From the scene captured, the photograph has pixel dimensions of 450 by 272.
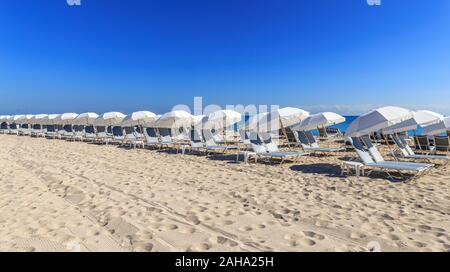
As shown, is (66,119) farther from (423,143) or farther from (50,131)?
(423,143)

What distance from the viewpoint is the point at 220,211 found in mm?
4297

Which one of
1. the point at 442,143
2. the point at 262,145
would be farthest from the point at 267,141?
the point at 442,143

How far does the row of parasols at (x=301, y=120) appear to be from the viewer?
7.29 metres

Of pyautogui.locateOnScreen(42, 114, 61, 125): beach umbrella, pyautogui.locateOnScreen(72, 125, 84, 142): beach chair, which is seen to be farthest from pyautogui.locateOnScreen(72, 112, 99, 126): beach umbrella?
pyautogui.locateOnScreen(42, 114, 61, 125): beach umbrella

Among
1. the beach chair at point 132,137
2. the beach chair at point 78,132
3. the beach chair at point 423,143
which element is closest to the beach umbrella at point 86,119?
the beach chair at point 78,132

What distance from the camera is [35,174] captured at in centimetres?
707

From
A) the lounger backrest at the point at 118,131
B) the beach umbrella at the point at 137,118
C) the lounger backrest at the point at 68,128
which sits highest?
the beach umbrella at the point at 137,118

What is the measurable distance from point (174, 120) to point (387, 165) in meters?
8.16

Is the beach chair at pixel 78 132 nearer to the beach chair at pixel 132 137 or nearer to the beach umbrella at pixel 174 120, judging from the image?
the beach chair at pixel 132 137

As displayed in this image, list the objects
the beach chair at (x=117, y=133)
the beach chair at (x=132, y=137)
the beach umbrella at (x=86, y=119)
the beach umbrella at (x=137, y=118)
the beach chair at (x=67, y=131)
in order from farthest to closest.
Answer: the beach chair at (x=67, y=131)
the beach umbrella at (x=86, y=119)
the beach chair at (x=117, y=133)
the beach umbrella at (x=137, y=118)
the beach chair at (x=132, y=137)
